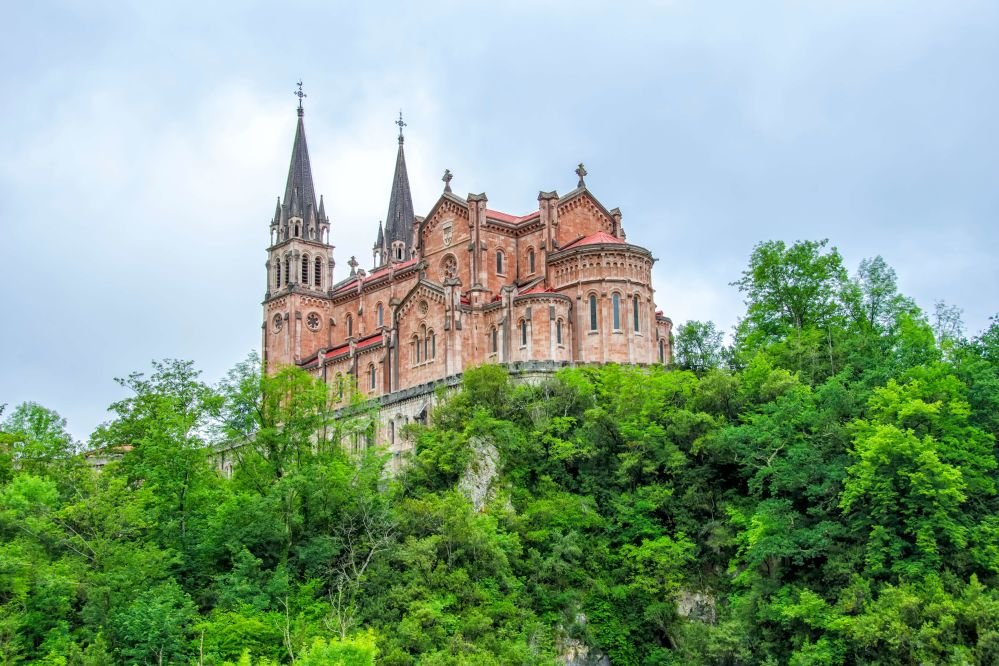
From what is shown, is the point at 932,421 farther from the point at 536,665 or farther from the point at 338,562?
the point at 338,562

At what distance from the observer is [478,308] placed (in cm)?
6800

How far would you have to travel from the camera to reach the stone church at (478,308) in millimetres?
65125

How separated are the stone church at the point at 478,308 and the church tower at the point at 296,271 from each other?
0.51 feet

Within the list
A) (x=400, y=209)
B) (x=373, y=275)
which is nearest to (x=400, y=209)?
(x=400, y=209)

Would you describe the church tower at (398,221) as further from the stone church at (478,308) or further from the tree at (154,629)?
the tree at (154,629)

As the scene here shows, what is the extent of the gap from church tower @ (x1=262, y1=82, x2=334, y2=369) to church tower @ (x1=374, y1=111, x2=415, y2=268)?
551 inches

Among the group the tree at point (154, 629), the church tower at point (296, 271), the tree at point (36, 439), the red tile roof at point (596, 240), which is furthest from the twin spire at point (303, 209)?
the tree at point (154, 629)

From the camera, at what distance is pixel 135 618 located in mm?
45188

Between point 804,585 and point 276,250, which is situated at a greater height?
point 276,250

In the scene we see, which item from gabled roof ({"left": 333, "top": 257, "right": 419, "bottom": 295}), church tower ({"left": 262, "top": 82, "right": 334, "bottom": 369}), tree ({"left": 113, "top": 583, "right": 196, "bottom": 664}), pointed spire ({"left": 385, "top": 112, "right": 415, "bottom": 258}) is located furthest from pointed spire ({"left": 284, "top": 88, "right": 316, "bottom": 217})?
tree ({"left": 113, "top": 583, "right": 196, "bottom": 664})

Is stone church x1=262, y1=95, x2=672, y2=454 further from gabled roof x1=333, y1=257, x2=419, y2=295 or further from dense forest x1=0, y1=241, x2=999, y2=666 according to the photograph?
dense forest x1=0, y1=241, x2=999, y2=666

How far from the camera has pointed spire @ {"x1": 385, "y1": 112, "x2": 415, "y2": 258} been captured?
347 feet

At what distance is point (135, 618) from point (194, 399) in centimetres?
1255

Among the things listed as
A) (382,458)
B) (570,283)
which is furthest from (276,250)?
(382,458)
